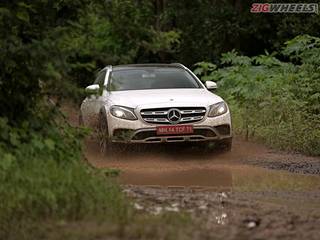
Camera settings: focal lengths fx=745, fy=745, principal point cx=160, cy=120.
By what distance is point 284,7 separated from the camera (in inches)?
987

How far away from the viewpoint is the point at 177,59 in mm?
29578

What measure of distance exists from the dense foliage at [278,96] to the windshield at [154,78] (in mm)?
1920

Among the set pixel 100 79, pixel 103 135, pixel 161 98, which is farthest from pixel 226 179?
pixel 100 79

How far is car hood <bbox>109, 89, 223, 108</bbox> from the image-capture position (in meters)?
11.9

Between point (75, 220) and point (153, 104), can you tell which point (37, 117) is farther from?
point (153, 104)

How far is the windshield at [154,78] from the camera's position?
13109 millimetres

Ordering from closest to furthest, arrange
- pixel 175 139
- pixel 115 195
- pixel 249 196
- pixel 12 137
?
pixel 115 195
pixel 12 137
pixel 249 196
pixel 175 139

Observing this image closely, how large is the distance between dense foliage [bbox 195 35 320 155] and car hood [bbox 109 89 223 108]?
6.50ft

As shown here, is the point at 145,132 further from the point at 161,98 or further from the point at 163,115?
the point at 161,98

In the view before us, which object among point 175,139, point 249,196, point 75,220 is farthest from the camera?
point 175,139

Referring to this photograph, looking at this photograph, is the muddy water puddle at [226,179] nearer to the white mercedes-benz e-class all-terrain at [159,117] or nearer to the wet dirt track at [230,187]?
the wet dirt track at [230,187]

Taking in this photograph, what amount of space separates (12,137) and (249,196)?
282cm

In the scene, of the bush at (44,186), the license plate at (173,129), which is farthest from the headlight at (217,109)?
the bush at (44,186)

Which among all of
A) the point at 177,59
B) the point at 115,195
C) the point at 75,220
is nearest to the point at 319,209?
the point at 115,195
